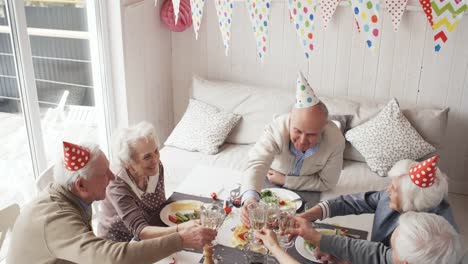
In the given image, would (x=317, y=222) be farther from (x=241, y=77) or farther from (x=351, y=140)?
(x=241, y=77)

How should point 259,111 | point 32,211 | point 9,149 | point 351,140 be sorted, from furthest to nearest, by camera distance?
point 259,111, point 351,140, point 9,149, point 32,211

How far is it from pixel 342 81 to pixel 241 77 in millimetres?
875

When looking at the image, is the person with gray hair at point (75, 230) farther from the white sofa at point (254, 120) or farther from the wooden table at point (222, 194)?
the white sofa at point (254, 120)

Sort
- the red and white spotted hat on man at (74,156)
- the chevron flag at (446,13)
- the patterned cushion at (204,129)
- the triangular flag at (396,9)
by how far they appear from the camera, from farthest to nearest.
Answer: the patterned cushion at (204,129)
the triangular flag at (396,9)
the chevron flag at (446,13)
the red and white spotted hat on man at (74,156)

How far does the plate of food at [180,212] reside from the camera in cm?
229

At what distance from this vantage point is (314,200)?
8.36 ft

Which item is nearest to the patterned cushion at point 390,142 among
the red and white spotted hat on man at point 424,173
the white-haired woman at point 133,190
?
the red and white spotted hat on man at point 424,173

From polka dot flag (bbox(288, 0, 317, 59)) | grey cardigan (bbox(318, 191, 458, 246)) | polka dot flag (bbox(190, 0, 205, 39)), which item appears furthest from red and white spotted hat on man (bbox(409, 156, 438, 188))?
polka dot flag (bbox(190, 0, 205, 39))

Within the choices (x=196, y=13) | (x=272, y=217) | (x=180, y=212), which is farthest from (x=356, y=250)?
(x=196, y=13)

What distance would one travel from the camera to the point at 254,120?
4000mm

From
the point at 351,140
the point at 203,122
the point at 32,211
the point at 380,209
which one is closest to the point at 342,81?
the point at 351,140

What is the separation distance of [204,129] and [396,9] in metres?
1.67

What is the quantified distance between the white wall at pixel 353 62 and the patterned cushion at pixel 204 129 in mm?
501

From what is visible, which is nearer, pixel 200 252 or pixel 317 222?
pixel 200 252
